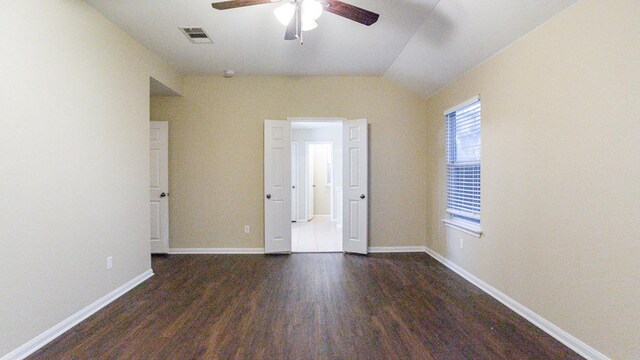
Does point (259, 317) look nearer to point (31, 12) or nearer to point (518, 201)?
point (518, 201)

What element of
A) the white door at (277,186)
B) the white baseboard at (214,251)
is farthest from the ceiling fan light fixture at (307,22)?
the white baseboard at (214,251)

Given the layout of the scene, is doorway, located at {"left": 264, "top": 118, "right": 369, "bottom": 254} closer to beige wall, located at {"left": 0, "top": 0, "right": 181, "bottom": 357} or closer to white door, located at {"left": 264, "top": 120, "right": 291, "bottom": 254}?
white door, located at {"left": 264, "top": 120, "right": 291, "bottom": 254}

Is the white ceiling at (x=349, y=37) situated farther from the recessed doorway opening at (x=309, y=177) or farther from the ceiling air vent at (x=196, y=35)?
the recessed doorway opening at (x=309, y=177)

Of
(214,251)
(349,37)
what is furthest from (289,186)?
(349,37)

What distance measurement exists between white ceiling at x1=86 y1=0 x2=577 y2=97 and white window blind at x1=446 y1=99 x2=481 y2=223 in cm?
51

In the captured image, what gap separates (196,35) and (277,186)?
2.19 meters

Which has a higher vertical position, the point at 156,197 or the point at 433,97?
the point at 433,97

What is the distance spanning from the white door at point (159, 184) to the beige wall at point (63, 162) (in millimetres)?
1055

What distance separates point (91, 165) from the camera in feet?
8.45

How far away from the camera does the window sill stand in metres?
3.19

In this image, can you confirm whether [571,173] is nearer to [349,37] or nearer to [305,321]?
[305,321]

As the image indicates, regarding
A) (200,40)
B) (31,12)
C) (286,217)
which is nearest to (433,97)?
(286,217)

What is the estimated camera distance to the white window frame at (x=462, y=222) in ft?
10.5

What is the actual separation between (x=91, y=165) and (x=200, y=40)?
1730 mm
